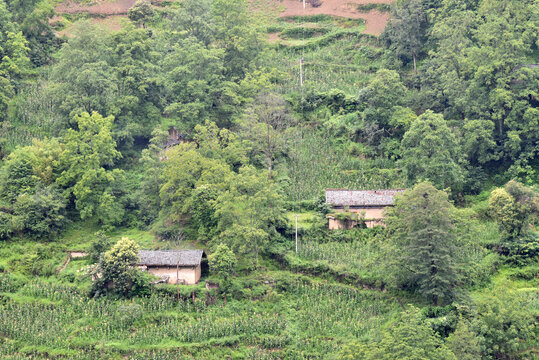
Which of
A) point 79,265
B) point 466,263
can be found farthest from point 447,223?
point 79,265

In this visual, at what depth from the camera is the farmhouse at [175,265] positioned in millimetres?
46750

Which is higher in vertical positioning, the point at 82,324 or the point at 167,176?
the point at 167,176

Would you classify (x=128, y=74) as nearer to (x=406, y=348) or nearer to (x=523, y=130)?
(x=523, y=130)

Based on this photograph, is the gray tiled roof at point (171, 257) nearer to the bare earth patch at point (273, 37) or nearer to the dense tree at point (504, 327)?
the dense tree at point (504, 327)

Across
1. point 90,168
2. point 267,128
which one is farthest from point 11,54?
point 267,128

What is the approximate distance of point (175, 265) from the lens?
46750mm

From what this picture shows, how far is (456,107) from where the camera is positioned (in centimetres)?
5716

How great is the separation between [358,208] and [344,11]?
91.8 ft

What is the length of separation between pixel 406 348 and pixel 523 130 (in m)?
21.7

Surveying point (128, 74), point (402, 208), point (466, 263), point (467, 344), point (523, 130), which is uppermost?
point (128, 74)

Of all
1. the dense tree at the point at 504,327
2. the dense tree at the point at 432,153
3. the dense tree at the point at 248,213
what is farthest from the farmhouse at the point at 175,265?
the dense tree at the point at 504,327

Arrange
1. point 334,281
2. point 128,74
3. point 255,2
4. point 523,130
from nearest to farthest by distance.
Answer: point 334,281
point 523,130
point 128,74
point 255,2

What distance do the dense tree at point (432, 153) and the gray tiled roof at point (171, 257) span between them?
1379cm

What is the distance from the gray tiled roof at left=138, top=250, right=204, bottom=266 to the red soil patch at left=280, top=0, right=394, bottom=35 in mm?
31274
